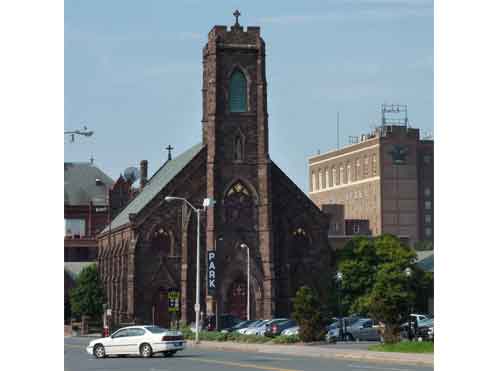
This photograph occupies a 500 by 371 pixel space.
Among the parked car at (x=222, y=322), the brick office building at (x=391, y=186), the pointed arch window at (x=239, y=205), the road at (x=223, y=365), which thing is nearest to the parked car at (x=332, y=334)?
the road at (x=223, y=365)

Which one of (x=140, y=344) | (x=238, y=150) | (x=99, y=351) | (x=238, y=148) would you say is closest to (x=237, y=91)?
(x=238, y=148)

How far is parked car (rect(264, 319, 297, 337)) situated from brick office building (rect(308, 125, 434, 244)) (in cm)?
9046

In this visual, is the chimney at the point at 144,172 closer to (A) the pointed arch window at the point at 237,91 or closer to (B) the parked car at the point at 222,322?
(A) the pointed arch window at the point at 237,91

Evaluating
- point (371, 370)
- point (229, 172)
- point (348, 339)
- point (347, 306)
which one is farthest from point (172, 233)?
point (371, 370)

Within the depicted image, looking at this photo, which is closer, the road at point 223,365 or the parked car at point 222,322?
the road at point 223,365

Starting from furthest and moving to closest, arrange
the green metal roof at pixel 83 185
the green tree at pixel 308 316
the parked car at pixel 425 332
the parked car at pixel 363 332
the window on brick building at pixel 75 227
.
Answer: the green metal roof at pixel 83 185 < the window on brick building at pixel 75 227 < the parked car at pixel 363 332 < the green tree at pixel 308 316 < the parked car at pixel 425 332

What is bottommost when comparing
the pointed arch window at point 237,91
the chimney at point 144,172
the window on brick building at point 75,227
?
the window on brick building at point 75,227

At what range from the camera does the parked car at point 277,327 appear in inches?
2341

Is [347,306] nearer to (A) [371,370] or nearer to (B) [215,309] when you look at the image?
(B) [215,309]

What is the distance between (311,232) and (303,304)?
4161cm

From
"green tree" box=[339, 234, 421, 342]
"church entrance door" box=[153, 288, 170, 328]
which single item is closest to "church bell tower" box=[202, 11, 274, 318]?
"church entrance door" box=[153, 288, 170, 328]

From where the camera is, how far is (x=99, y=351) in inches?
1694

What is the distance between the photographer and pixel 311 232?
9356cm

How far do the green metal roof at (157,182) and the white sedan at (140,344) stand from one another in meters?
48.4
